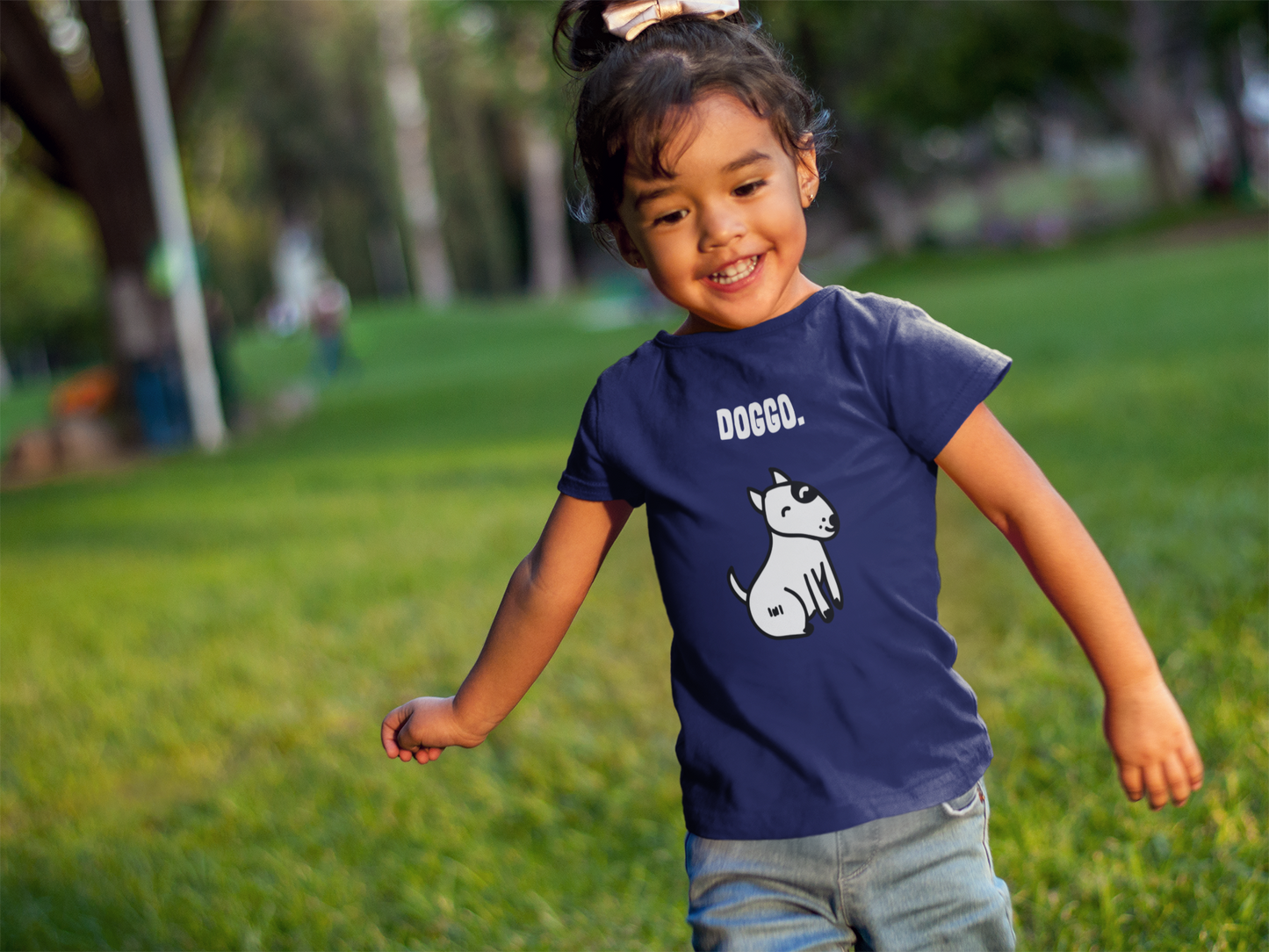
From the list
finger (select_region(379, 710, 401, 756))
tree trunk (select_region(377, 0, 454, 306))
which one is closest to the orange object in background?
finger (select_region(379, 710, 401, 756))

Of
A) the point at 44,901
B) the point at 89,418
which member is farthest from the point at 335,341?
the point at 44,901

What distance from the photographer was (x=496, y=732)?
3.87 m

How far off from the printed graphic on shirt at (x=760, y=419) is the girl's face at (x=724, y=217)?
0.38ft

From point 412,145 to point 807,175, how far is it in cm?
4493

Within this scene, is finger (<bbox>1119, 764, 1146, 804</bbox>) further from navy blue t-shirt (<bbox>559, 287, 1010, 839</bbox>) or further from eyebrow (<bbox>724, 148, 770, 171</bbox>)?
eyebrow (<bbox>724, 148, 770, 171</bbox>)

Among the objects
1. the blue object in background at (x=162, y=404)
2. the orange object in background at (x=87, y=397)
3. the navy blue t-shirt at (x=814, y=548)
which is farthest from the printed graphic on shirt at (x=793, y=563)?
the orange object in background at (x=87, y=397)

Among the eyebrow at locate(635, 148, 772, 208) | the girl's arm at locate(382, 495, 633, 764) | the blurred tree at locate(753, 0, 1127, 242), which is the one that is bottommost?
the girl's arm at locate(382, 495, 633, 764)

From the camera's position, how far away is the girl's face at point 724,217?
1.60 meters

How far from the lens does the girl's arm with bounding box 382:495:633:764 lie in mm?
1812

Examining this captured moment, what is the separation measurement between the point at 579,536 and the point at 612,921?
1.18 meters

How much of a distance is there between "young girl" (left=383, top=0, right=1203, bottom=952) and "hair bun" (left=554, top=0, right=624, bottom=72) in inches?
5.4

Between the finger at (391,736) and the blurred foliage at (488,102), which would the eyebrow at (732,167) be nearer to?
the finger at (391,736)

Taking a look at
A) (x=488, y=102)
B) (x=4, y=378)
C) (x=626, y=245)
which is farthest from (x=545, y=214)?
(x=626, y=245)

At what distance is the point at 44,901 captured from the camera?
312 centimetres
